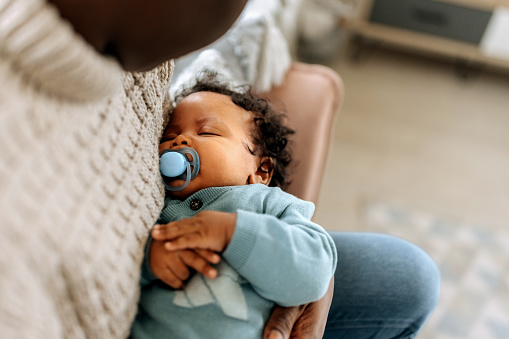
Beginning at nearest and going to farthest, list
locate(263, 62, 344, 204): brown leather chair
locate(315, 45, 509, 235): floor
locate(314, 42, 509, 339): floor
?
locate(263, 62, 344, 204): brown leather chair → locate(314, 42, 509, 339): floor → locate(315, 45, 509, 235): floor

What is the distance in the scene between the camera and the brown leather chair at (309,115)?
41.0 inches

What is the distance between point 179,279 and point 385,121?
1910 mm

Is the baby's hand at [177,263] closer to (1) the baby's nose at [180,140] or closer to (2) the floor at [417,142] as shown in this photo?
(1) the baby's nose at [180,140]

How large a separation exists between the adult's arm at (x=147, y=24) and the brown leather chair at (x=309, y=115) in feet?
1.99

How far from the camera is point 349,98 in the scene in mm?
2422

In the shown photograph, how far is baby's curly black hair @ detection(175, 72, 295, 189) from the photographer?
0.88 m

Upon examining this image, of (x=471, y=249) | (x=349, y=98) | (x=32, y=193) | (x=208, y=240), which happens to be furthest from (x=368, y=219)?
(x=32, y=193)

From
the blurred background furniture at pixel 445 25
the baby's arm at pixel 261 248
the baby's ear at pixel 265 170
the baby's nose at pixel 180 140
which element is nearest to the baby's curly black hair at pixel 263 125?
the baby's ear at pixel 265 170

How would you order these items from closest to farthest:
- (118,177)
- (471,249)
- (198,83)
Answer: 1. (118,177)
2. (198,83)
3. (471,249)

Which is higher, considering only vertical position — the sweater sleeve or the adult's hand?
the sweater sleeve

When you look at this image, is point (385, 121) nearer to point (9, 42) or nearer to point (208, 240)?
point (208, 240)

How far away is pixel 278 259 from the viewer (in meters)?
0.59

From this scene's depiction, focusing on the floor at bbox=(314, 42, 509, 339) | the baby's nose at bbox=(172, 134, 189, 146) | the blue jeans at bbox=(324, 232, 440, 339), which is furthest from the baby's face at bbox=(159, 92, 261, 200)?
the floor at bbox=(314, 42, 509, 339)

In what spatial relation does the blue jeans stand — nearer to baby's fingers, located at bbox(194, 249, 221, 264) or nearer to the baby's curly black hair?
the baby's curly black hair
